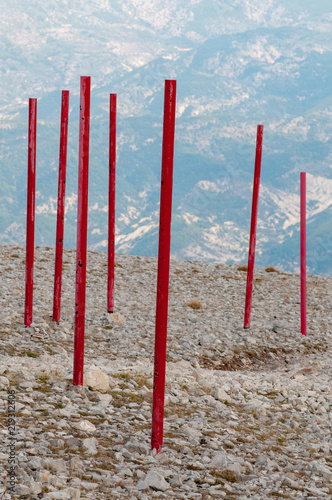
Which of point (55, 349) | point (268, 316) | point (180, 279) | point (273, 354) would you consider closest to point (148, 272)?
point (180, 279)

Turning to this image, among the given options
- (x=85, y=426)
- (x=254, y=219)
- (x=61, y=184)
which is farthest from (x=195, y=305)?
(x=85, y=426)

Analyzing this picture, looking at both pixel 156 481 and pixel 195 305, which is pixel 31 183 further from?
pixel 156 481

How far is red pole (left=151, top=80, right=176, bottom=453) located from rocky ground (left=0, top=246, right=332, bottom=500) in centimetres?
46

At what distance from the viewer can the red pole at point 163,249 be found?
6363 mm

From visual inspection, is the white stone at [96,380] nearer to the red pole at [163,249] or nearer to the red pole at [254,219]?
the red pole at [163,249]

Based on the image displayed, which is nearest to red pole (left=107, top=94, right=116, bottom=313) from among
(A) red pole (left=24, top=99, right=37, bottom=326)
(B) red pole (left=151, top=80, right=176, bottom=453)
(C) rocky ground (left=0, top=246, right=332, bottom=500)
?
(C) rocky ground (left=0, top=246, right=332, bottom=500)

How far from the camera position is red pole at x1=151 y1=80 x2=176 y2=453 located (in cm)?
636

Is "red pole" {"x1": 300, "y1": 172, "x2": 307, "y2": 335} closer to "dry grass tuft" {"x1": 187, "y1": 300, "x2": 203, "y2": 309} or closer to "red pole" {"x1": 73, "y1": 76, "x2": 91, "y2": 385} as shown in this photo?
→ "dry grass tuft" {"x1": 187, "y1": 300, "x2": 203, "y2": 309}

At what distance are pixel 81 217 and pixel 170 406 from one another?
315 cm

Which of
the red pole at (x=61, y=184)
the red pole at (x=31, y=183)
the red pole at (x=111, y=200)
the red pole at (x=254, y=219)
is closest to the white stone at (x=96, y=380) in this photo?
the red pole at (x=31, y=183)

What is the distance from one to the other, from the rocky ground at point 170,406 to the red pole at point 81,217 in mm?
529

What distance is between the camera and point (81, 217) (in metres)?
8.32

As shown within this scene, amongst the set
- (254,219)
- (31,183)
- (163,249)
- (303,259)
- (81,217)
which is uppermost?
(31,183)

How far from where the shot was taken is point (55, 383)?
8602 millimetres
